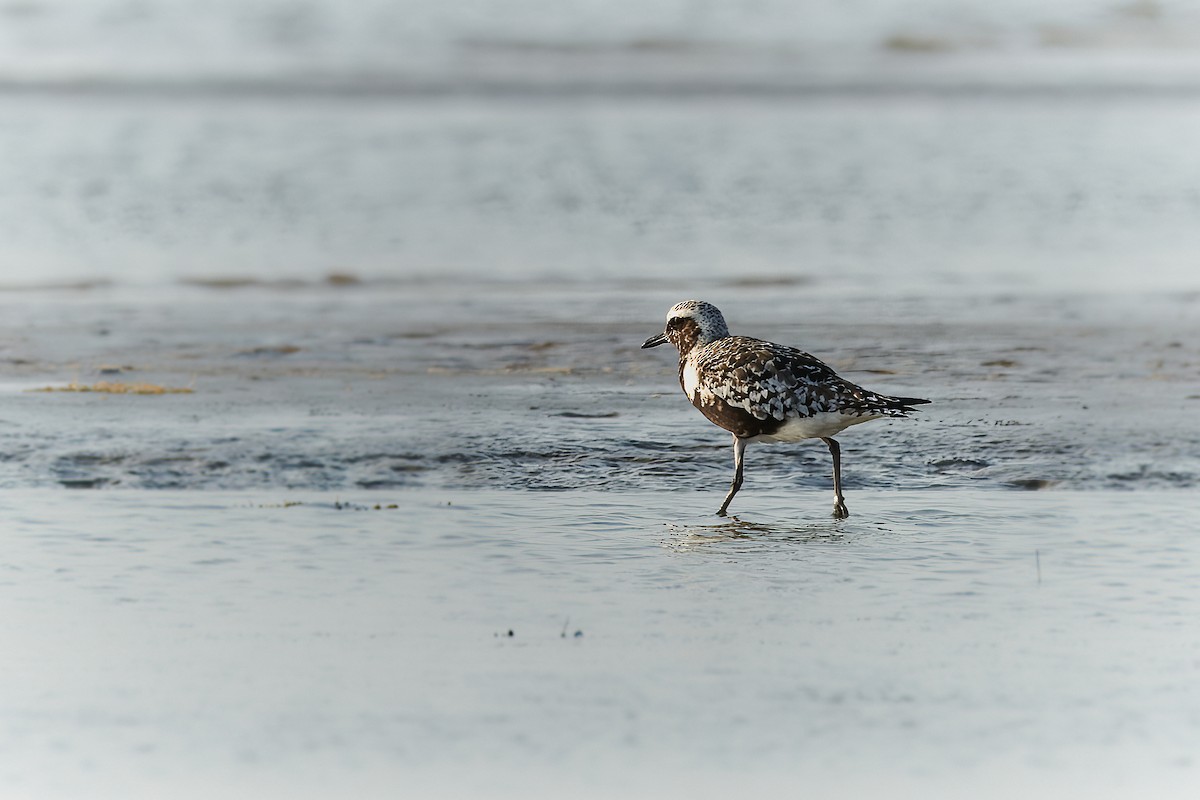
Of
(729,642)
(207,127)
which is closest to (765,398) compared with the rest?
(729,642)

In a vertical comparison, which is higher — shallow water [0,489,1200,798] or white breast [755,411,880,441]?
white breast [755,411,880,441]

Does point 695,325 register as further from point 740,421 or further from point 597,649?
point 597,649

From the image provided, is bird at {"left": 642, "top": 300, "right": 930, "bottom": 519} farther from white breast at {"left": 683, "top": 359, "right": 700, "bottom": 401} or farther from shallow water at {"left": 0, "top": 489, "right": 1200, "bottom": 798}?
shallow water at {"left": 0, "top": 489, "right": 1200, "bottom": 798}

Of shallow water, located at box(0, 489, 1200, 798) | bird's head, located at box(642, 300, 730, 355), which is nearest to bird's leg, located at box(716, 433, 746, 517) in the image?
shallow water, located at box(0, 489, 1200, 798)

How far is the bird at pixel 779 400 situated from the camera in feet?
29.0

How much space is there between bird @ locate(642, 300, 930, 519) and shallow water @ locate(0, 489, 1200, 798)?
1.35 feet

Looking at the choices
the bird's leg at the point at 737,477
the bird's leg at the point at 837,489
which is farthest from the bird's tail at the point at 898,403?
the bird's leg at the point at 737,477

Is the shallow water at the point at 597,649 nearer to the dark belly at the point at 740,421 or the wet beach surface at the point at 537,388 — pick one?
the dark belly at the point at 740,421

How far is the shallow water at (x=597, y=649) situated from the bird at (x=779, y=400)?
412 millimetres

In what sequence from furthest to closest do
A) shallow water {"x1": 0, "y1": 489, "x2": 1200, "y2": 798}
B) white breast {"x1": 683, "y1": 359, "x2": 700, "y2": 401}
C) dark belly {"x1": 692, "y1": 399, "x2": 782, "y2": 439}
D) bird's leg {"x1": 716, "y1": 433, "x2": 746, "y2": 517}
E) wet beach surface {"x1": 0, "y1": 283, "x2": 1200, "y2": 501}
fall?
wet beach surface {"x1": 0, "y1": 283, "x2": 1200, "y2": 501}
white breast {"x1": 683, "y1": 359, "x2": 700, "y2": 401}
dark belly {"x1": 692, "y1": 399, "x2": 782, "y2": 439}
bird's leg {"x1": 716, "y1": 433, "x2": 746, "y2": 517}
shallow water {"x1": 0, "y1": 489, "x2": 1200, "y2": 798}

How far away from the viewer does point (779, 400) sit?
884 cm

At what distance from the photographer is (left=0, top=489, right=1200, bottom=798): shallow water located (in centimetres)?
506

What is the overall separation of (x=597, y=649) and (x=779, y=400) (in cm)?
298

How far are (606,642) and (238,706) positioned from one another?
1.32m
